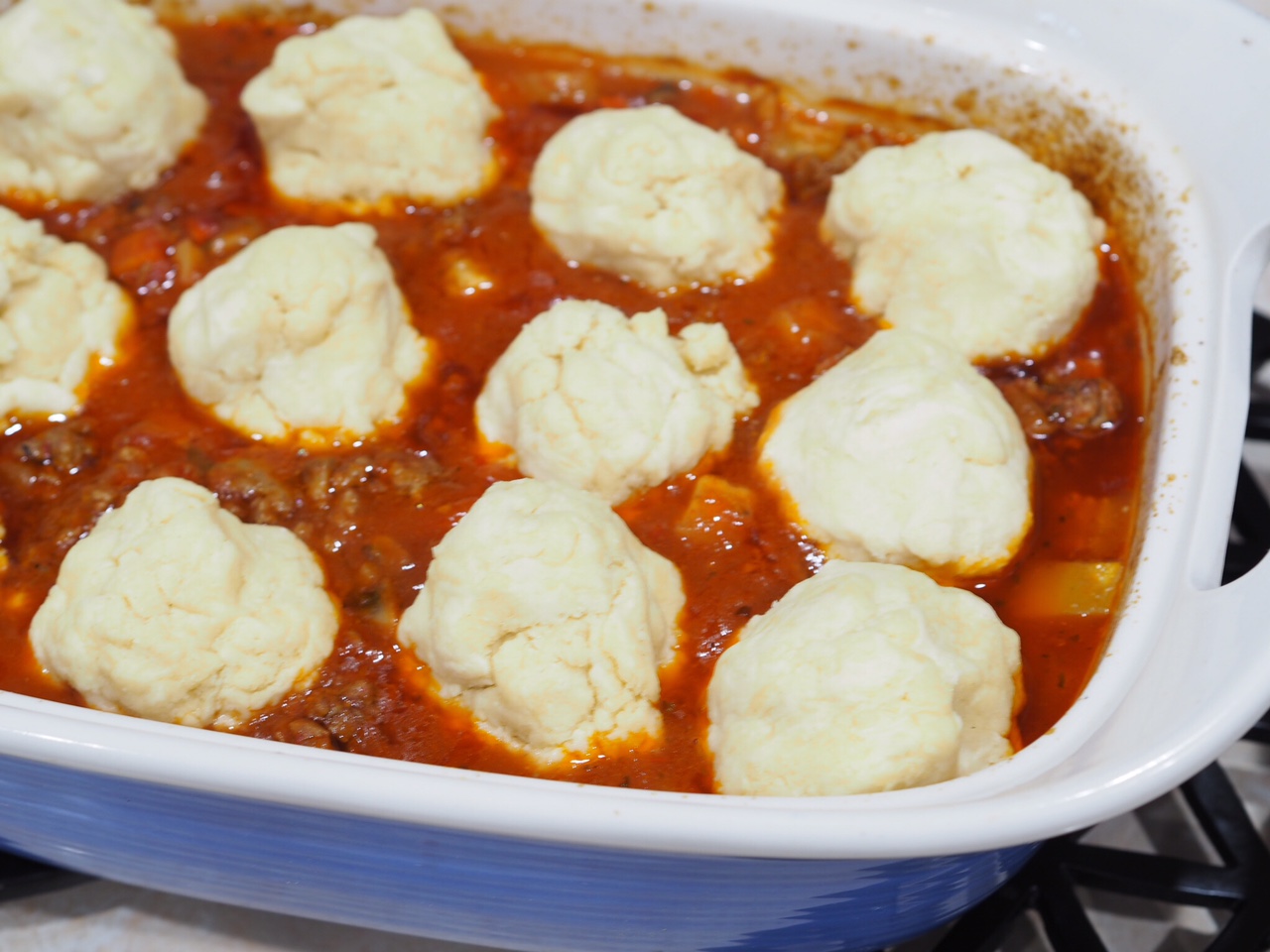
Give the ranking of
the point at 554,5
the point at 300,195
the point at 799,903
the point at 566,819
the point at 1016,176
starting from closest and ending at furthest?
1. the point at 566,819
2. the point at 799,903
3. the point at 1016,176
4. the point at 300,195
5. the point at 554,5

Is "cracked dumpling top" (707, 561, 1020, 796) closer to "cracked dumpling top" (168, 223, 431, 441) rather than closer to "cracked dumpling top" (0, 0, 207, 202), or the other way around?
"cracked dumpling top" (168, 223, 431, 441)

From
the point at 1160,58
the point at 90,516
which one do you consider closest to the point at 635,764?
the point at 90,516

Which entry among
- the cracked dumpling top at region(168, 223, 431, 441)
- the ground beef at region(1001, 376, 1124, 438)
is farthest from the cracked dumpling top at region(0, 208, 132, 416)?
the ground beef at region(1001, 376, 1124, 438)

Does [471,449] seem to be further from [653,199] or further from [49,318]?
[49,318]

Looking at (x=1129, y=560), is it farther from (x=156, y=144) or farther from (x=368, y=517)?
(x=156, y=144)

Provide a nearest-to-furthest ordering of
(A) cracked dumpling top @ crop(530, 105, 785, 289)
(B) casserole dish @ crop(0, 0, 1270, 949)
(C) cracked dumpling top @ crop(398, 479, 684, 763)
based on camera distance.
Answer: (B) casserole dish @ crop(0, 0, 1270, 949)
(C) cracked dumpling top @ crop(398, 479, 684, 763)
(A) cracked dumpling top @ crop(530, 105, 785, 289)
